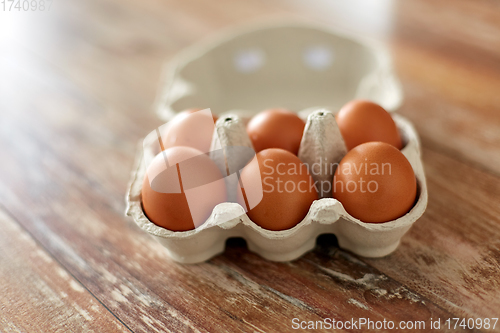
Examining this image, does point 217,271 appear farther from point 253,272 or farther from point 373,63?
point 373,63

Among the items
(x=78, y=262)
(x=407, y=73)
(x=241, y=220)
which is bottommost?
(x=78, y=262)

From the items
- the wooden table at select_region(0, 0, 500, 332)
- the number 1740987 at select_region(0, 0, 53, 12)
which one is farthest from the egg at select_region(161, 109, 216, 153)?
the number 1740987 at select_region(0, 0, 53, 12)

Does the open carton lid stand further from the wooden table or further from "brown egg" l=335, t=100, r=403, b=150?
"brown egg" l=335, t=100, r=403, b=150

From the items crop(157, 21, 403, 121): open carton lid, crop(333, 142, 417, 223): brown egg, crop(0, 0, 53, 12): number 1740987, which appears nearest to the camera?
crop(333, 142, 417, 223): brown egg

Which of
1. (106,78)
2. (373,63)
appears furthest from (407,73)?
(106,78)

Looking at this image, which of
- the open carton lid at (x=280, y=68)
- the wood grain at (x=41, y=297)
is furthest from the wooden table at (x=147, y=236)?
the open carton lid at (x=280, y=68)
